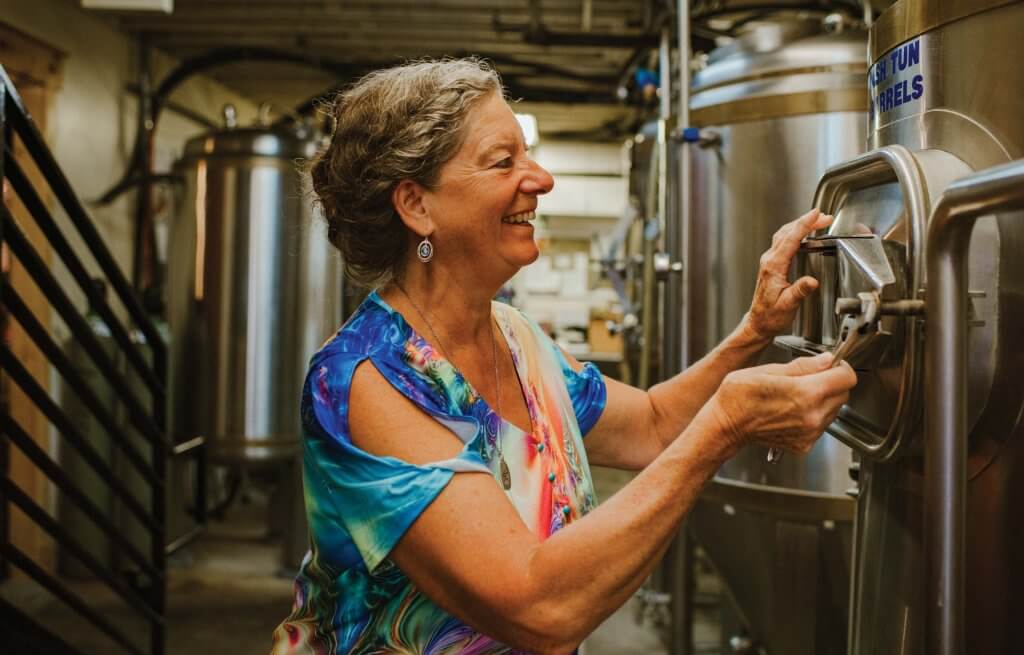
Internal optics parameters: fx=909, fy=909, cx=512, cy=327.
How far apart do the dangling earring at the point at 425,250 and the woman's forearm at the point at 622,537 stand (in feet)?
1.60

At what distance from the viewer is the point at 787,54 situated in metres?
2.26

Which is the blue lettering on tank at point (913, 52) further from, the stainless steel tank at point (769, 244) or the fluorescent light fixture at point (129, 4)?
the fluorescent light fixture at point (129, 4)

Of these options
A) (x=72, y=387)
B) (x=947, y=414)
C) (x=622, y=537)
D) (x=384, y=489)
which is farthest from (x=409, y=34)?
(x=947, y=414)

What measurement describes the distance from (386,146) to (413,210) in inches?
3.9

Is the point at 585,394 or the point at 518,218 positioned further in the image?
the point at 585,394

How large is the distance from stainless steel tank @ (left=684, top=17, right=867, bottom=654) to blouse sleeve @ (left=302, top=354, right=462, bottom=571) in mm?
1333

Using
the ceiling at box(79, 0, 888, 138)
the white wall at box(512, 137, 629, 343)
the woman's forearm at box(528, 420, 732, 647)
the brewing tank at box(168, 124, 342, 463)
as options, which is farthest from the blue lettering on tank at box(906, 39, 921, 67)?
the white wall at box(512, 137, 629, 343)

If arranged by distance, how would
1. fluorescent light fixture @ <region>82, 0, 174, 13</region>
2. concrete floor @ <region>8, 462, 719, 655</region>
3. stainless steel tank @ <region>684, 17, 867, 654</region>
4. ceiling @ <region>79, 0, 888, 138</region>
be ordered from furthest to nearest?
ceiling @ <region>79, 0, 888, 138</region>
concrete floor @ <region>8, 462, 719, 655</region>
fluorescent light fixture @ <region>82, 0, 174, 13</region>
stainless steel tank @ <region>684, 17, 867, 654</region>

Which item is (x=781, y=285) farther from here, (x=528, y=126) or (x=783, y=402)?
(x=528, y=126)

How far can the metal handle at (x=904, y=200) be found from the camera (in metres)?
0.99

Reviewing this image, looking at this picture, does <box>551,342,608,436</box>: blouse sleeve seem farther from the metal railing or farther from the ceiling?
the ceiling

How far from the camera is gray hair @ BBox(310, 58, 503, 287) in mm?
1278

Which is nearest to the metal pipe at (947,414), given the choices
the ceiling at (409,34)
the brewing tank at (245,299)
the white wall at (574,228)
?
the ceiling at (409,34)

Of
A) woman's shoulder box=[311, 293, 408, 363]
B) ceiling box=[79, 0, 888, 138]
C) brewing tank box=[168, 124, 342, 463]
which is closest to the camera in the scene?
woman's shoulder box=[311, 293, 408, 363]
